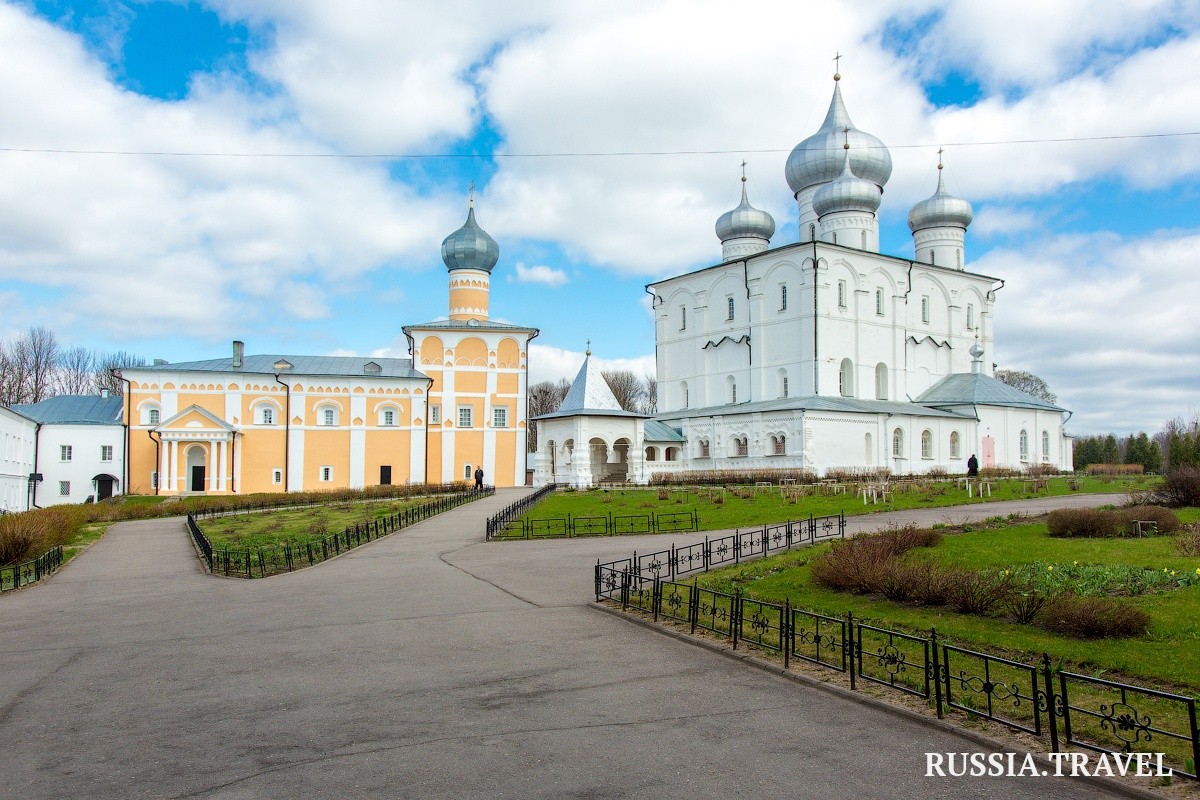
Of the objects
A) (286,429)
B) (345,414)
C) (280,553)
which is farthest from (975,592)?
(286,429)


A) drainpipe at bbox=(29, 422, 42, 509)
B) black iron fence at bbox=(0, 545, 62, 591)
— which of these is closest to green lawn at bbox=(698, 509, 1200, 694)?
black iron fence at bbox=(0, 545, 62, 591)

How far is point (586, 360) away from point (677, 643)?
31378 millimetres

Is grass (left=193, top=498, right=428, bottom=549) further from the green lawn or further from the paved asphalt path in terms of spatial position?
the green lawn

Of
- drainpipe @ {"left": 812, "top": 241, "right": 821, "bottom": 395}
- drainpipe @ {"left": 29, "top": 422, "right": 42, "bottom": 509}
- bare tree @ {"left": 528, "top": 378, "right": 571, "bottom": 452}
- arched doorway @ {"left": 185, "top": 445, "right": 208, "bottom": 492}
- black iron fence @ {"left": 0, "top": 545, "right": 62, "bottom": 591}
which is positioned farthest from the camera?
bare tree @ {"left": 528, "top": 378, "right": 571, "bottom": 452}

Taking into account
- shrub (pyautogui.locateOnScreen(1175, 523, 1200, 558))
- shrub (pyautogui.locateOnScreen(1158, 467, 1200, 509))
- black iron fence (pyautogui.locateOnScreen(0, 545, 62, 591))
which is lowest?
black iron fence (pyautogui.locateOnScreen(0, 545, 62, 591))

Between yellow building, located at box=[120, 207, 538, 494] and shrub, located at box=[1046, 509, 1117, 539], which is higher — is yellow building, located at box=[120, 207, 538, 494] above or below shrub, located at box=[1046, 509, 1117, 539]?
above

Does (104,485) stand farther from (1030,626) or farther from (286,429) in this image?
(1030,626)

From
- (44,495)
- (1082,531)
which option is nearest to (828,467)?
(1082,531)

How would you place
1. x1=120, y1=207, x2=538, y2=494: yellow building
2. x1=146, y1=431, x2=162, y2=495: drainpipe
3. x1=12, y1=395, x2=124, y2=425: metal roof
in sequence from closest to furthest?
1. x1=146, y1=431, x2=162, y2=495: drainpipe
2. x1=120, y1=207, x2=538, y2=494: yellow building
3. x1=12, y1=395, x2=124, y2=425: metal roof

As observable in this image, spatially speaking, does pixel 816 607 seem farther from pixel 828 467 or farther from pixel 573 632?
pixel 828 467

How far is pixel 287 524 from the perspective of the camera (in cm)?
2392

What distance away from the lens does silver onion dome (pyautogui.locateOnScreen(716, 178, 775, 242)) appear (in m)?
50.9

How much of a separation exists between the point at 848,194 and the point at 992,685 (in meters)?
44.1

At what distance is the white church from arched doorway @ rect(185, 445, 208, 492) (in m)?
15.4
